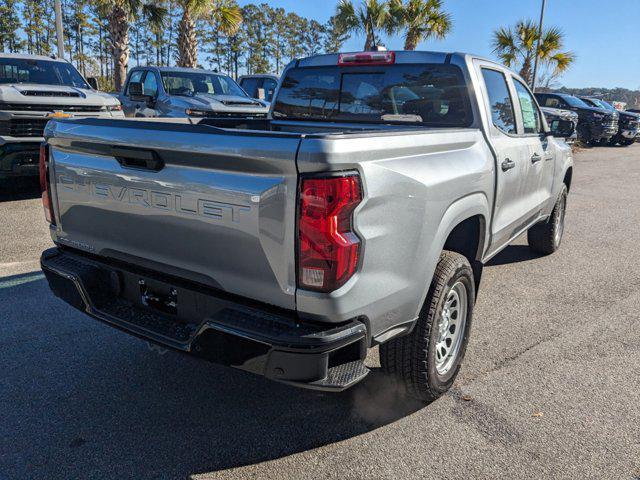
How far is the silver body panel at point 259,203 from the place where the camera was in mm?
2152

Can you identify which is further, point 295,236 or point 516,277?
point 516,277

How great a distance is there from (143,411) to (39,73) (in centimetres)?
769

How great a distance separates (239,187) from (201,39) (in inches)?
2798

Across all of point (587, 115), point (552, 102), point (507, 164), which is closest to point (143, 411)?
point (507, 164)

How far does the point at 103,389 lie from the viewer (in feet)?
10.4

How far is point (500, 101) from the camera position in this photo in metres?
4.02

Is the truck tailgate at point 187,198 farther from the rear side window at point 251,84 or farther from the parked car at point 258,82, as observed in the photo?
the rear side window at point 251,84

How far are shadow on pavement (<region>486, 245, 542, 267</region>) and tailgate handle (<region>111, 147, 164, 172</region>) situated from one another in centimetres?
423

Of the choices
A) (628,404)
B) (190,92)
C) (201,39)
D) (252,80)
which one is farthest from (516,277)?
(201,39)

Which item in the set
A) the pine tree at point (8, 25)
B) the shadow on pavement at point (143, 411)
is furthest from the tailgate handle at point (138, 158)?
the pine tree at point (8, 25)

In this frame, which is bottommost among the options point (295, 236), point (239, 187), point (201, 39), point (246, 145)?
point (295, 236)

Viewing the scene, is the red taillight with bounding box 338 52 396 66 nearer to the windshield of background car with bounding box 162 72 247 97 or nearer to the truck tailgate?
the truck tailgate

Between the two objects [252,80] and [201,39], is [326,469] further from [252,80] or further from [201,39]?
[201,39]

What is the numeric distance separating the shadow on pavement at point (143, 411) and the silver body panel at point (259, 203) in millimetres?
632
